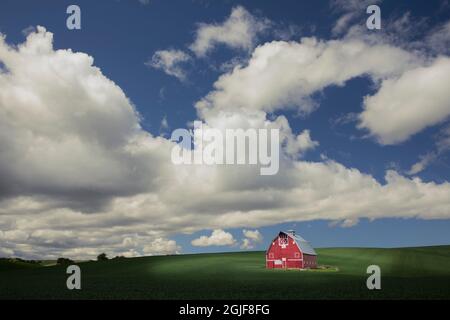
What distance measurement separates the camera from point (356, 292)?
40.1 m

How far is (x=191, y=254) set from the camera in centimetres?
12062

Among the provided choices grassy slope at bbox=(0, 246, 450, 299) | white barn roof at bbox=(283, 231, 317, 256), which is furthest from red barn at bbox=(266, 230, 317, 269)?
grassy slope at bbox=(0, 246, 450, 299)

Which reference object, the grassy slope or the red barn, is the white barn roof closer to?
the red barn

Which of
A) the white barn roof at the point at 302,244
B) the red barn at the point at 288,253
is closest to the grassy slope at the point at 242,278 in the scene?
the red barn at the point at 288,253

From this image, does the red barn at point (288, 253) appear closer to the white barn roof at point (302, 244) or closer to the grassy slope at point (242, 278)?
the white barn roof at point (302, 244)

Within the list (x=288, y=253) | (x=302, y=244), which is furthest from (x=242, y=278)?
(x=302, y=244)

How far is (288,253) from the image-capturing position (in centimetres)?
8431

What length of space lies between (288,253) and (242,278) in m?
25.4

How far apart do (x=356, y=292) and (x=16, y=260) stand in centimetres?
11168
